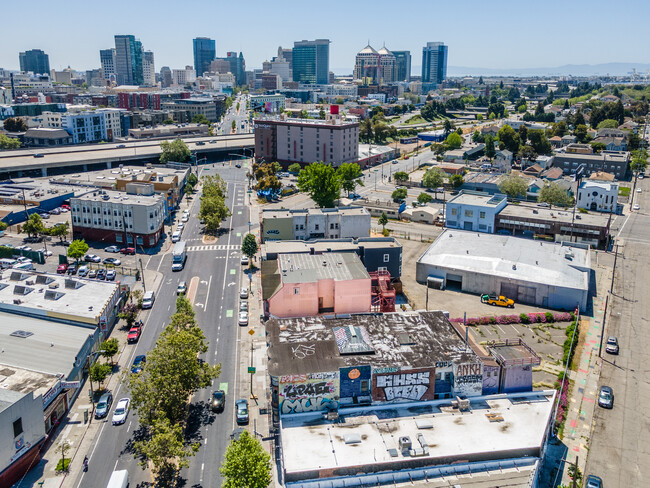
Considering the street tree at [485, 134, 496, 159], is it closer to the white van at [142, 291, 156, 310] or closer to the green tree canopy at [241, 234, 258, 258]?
the green tree canopy at [241, 234, 258, 258]

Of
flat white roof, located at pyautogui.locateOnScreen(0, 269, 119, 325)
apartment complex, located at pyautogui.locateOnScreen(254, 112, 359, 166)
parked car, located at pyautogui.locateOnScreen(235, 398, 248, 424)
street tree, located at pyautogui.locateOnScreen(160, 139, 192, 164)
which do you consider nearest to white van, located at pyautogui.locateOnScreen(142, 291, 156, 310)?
flat white roof, located at pyautogui.locateOnScreen(0, 269, 119, 325)

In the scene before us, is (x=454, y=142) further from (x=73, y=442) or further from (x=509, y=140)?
(x=73, y=442)

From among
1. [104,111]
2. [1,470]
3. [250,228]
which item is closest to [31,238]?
[250,228]

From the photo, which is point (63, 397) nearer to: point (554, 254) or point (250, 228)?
point (250, 228)

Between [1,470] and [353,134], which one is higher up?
[353,134]

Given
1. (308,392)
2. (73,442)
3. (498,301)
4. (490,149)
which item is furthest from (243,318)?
(490,149)

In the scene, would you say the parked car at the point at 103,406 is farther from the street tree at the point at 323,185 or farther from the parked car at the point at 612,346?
the street tree at the point at 323,185
